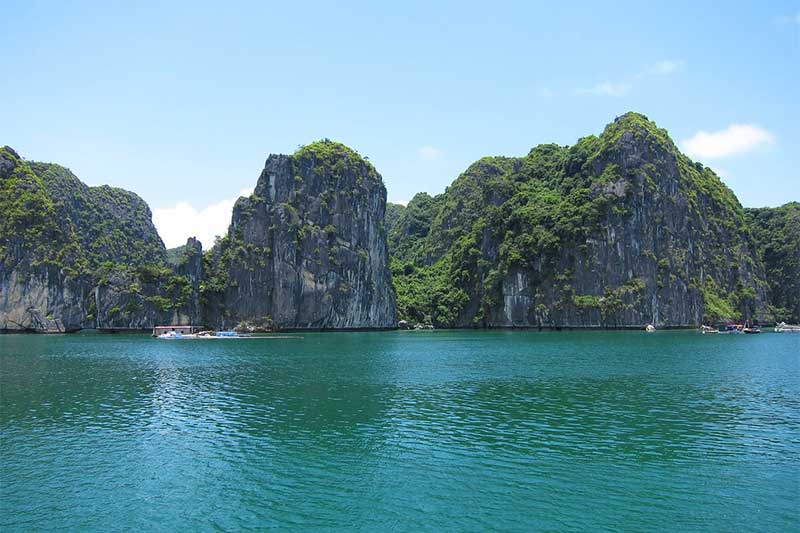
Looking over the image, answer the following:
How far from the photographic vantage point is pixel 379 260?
107625 millimetres

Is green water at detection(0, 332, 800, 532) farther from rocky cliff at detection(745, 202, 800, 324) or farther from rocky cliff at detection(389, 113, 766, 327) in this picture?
rocky cliff at detection(745, 202, 800, 324)

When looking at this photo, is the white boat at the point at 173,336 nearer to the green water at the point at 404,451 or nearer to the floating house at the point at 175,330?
the floating house at the point at 175,330

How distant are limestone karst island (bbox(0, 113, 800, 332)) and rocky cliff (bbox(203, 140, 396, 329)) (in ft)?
0.75

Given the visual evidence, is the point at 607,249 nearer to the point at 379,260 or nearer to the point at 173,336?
the point at 379,260

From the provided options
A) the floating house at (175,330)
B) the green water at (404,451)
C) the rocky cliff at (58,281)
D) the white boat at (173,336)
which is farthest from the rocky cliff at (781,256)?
the rocky cliff at (58,281)

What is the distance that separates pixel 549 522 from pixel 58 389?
27.6 m

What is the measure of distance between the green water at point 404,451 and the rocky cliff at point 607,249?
204 ft

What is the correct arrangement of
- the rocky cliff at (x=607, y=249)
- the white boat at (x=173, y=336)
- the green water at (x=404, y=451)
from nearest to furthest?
the green water at (x=404, y=451) → the white boat at (x=173, y=336) → the rocky cliff at (x=607, y=249)

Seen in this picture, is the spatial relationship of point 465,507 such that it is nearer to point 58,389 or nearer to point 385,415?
point 385,415

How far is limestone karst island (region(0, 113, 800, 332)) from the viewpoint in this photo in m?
95.2

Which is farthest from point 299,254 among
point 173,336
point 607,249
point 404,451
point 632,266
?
point 404,451

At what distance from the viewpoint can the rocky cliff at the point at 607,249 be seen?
96625 mm

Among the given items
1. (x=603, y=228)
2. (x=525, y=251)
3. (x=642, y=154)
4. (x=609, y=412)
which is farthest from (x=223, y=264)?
(x=609, y=412)

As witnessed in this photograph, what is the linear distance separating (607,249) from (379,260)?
129ft
